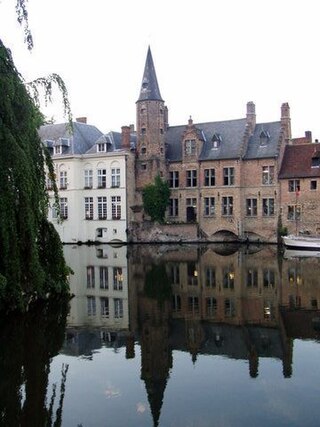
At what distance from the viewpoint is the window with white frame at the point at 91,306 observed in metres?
18.1

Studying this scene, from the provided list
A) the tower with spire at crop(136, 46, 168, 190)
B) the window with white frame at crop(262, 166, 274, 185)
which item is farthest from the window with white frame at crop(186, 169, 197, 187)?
the window with white frame at crop(262, 166, 274, 185)

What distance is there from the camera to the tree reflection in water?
30.8 ft

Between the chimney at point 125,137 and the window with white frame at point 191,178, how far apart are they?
6.22 meters

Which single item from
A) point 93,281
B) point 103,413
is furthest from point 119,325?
point 93,281

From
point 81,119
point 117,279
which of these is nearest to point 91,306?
point 117,279

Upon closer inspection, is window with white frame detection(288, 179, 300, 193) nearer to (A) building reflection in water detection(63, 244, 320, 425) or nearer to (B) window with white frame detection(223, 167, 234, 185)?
(B) window with white frame detection(223, 167, 234, 185)

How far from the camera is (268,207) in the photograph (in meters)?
44.0

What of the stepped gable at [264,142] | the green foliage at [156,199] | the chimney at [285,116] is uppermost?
the chimney at [285,116]

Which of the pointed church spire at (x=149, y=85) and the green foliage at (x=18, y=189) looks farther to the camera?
the pointed church spire at (x=149, y=85)

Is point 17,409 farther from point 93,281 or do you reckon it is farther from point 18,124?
point 93,281

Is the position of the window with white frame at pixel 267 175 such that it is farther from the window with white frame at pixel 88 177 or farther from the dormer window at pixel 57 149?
the dormer window at pixel 57 149

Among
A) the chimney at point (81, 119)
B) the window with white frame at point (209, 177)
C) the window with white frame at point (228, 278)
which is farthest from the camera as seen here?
the chimney at point (81, 119)

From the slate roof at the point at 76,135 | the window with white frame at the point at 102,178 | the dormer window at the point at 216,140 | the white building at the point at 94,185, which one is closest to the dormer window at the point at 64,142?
the white building at the point at 94,185

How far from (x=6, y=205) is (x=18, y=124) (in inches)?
101
